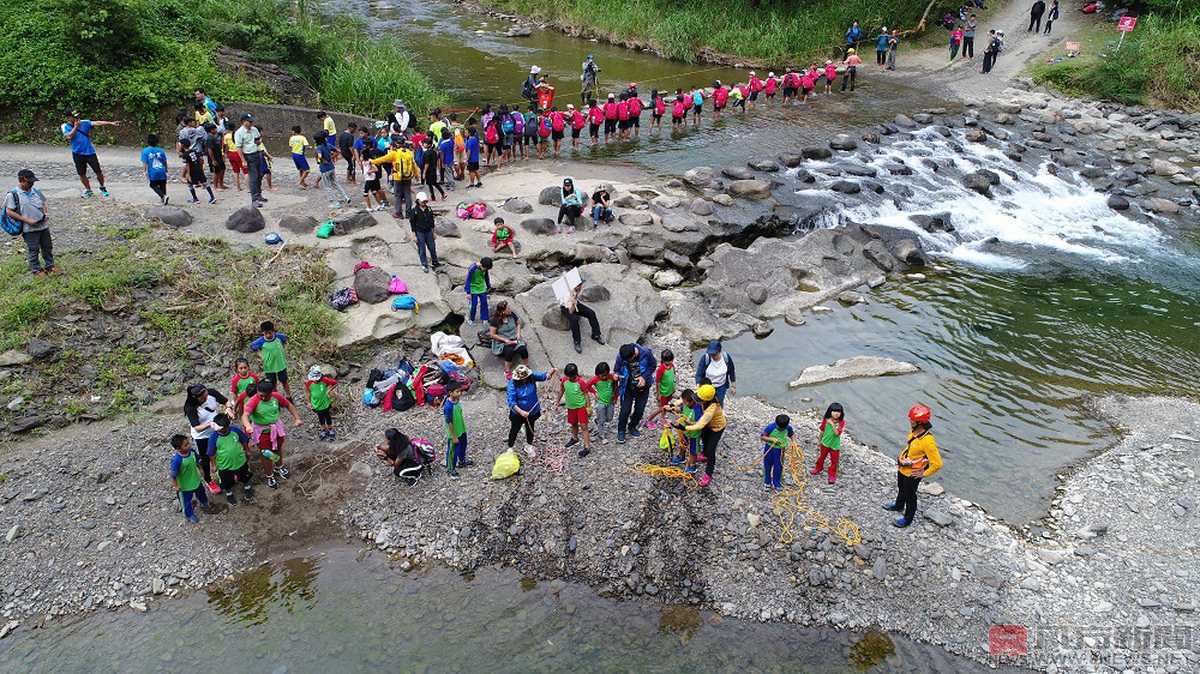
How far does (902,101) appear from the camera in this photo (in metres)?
31.9

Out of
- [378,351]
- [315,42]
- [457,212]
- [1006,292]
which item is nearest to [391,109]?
[315,42]

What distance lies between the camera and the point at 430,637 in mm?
9273

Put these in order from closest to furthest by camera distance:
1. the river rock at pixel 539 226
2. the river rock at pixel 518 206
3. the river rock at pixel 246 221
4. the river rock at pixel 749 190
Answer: the river rock at pixel 246 221, the river rock at pixel 539 226, the river rock at pixel 518 206, the river rock at pixel 749 190

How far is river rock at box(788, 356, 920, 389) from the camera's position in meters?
14.5

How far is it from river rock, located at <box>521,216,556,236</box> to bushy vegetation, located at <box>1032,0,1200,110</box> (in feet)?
86.7

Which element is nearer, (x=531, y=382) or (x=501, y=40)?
(x=531, y=382)

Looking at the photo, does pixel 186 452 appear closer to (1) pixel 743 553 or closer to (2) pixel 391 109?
(1) pixel 743 553

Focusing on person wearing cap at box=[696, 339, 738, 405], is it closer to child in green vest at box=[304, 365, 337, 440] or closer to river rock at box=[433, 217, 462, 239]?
child in green vest at box=[304, 365, 337, 440]

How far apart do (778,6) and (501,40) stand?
15452mm

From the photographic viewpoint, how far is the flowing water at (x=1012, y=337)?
1280 cm

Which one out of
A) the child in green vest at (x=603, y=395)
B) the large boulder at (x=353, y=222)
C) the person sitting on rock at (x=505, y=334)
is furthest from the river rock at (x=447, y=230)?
the child in green vest at (x=603, y=395)

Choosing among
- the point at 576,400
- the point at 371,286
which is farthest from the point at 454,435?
the point at 371,286

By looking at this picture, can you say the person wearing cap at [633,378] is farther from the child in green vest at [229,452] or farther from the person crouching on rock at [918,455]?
the child in green vest at [229,452]

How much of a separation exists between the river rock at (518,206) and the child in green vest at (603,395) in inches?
316
